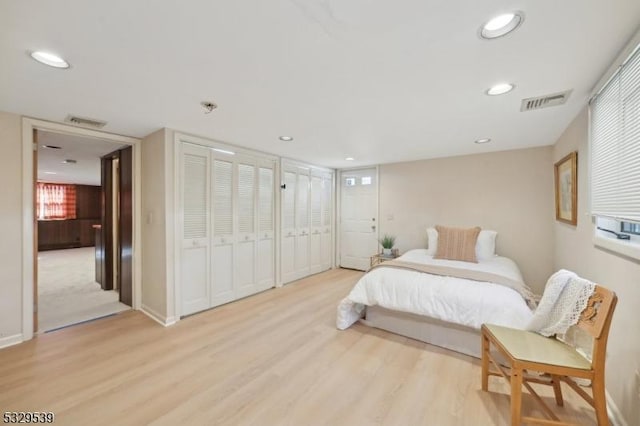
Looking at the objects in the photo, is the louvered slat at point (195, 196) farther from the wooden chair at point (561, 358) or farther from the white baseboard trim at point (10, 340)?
the wooden chair at point (561, 358)

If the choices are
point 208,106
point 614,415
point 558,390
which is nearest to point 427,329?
point 558,390

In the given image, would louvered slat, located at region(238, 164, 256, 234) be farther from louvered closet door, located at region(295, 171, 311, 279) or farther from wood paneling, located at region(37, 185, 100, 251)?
wood paneling, located at region(37, 185, 100, 251)

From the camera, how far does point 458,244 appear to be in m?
3.55

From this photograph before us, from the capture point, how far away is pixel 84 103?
2168 millimetres

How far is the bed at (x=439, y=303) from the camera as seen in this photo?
2184 millimetres

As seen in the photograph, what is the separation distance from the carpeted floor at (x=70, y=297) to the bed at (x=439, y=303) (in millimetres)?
3073

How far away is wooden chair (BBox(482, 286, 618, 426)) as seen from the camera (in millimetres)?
1332

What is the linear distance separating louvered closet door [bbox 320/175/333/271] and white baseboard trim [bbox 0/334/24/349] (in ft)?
13.2

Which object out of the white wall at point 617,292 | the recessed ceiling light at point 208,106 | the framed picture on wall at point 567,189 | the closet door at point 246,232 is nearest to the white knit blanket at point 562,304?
the white wall at point 617,292

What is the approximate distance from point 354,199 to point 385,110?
10.5 ft

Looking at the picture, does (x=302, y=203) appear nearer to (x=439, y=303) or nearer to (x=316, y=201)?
(x=316, y=201)

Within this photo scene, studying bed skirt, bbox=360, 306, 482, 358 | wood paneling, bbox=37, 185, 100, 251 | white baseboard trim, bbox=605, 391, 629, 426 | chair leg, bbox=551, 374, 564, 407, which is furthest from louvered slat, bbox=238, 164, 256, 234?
wood paneling, bbox=37, 185, 100, 251

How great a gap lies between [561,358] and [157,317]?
3614mm

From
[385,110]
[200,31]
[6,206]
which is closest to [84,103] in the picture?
[6,206]
